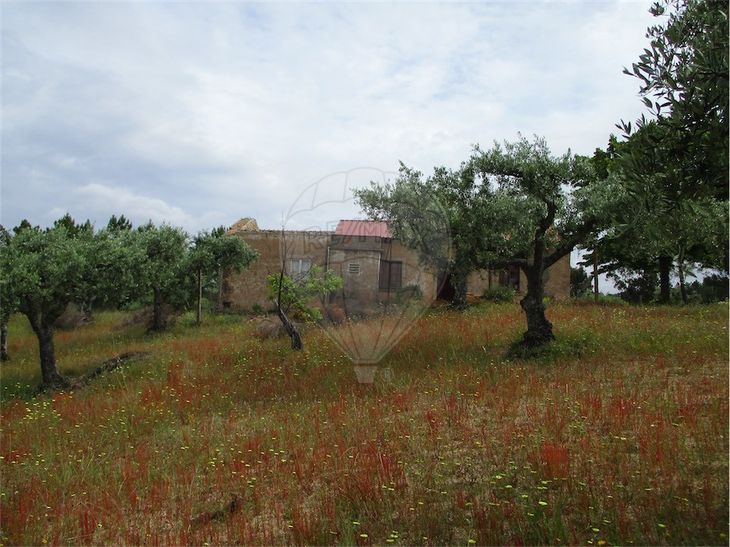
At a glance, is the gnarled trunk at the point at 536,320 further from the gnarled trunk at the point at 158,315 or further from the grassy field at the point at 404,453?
the gnarled trunk at the point at 158,315

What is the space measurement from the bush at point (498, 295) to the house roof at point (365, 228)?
16016mm

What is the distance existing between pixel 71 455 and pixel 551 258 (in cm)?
1352

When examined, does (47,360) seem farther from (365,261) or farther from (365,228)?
(365,228)

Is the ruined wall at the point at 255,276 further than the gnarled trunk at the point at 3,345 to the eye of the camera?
Yes

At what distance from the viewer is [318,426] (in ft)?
32.6

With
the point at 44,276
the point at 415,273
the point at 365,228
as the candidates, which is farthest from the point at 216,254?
the point at 365,228

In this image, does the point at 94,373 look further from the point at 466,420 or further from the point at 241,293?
the point at 241,293

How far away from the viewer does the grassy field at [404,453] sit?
20.2 feet

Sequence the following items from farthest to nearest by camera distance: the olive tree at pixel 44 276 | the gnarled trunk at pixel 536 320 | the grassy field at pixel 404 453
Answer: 1. the olive tree at pixel 44 276
2. the gnarled trunk at pixel 536 320
3. the grassy field at pixel 404 453

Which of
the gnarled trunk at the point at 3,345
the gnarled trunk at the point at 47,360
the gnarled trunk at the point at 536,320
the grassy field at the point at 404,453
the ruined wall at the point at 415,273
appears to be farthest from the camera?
the gnarled trunk at the point at 3,345

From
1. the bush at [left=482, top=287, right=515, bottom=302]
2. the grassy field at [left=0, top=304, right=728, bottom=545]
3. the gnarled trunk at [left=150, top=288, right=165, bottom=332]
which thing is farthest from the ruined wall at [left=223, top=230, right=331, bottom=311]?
the grassy field at [left=0, top=304, right=728, bottom=545]

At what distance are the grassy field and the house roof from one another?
12.1 ft

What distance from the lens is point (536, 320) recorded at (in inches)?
634

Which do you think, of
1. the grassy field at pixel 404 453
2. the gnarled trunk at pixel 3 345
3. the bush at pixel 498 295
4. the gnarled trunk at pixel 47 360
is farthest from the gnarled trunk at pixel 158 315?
the bush at pixel 498 295
